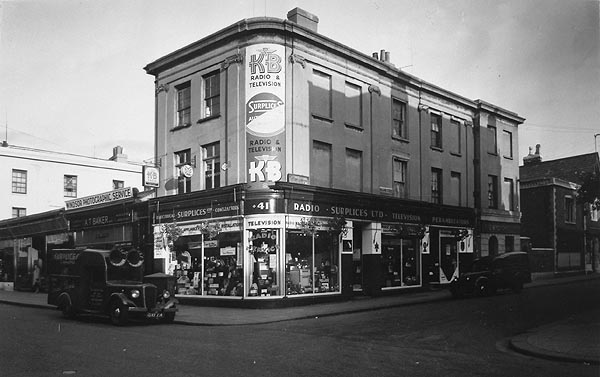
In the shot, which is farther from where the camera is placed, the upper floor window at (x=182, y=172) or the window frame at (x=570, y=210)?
the window frame at (x=570, y=210)

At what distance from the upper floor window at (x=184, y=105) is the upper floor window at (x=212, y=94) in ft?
3.55

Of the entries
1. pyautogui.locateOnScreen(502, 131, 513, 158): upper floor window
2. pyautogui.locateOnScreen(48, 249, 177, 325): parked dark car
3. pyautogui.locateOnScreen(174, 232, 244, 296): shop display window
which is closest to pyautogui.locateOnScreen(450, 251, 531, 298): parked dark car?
pyautogui.locateOnScreen(174, 232, 244, 296): shop display window

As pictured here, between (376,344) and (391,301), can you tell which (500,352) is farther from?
(391,301)

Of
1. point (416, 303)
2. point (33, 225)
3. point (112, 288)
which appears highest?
point (33, 225)

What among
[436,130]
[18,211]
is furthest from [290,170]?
[18,211]

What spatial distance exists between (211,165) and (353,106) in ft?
22.3

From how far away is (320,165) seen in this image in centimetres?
2284

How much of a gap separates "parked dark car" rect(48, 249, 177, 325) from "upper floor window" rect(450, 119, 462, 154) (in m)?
19.7

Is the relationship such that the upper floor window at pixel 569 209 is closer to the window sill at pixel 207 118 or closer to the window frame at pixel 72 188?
the window sill at pixel 207 118

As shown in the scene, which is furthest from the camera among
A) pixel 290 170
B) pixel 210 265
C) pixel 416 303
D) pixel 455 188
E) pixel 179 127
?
pixel 455 188

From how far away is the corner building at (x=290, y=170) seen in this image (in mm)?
20969

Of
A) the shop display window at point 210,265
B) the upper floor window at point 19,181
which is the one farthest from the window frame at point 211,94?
the upper floor window at point 19,181

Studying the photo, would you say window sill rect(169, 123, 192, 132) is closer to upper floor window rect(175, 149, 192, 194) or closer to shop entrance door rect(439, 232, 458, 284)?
upper floor window rect(175, 149, 192, 194)

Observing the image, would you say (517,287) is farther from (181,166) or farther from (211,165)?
(181,166)
